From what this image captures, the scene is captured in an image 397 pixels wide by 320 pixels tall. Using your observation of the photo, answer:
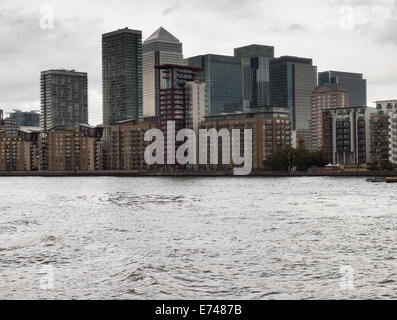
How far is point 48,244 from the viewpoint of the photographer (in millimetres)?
40719

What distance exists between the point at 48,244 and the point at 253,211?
1272 inches

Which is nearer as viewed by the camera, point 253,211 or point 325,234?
point 325,234

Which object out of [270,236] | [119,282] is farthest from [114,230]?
[119,282]

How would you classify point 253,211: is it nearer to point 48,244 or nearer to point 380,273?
point 48,244

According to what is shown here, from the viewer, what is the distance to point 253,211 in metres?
68.0

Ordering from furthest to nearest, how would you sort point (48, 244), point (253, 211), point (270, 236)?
point (253, 211) < point (270, 236) < point (48, 244)
